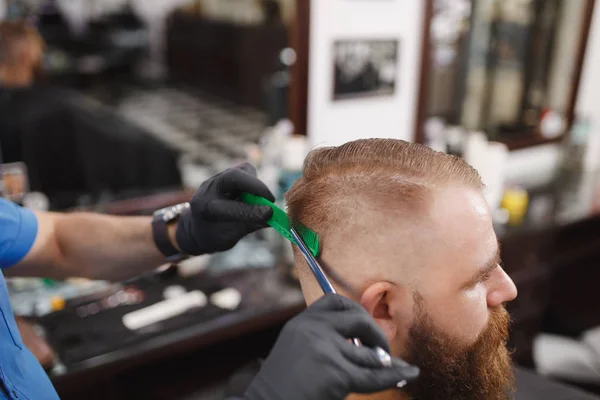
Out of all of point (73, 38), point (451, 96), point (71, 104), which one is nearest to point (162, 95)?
point (73, 38)

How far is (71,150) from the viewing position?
2.89m

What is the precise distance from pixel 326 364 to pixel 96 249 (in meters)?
0.90

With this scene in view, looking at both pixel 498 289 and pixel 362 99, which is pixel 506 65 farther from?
pixel 498 289

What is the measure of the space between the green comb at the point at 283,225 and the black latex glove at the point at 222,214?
1cm

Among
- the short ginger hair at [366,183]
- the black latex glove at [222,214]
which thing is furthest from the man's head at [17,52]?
the short ginger hair at [366,183]

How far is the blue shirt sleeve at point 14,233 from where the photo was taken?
1245 millimetres

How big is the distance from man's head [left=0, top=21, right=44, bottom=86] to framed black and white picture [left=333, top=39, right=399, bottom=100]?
1.57 metres

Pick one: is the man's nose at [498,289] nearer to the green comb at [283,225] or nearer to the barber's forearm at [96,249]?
the green comb at [283,225]

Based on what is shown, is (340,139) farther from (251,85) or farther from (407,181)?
(251,85)

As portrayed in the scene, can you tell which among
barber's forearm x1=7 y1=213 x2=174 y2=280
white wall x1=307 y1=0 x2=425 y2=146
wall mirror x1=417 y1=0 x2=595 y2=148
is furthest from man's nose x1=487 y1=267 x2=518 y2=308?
wall mirror x1=417 y1=0 x2=595 y2=148

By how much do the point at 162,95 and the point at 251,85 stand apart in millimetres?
2034

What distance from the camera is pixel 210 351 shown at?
2.12 metres

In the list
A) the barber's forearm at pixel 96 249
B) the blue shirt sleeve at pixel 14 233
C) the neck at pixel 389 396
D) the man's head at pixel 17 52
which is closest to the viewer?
the neck at pixel 389 396

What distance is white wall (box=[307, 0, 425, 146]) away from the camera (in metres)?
2.31
